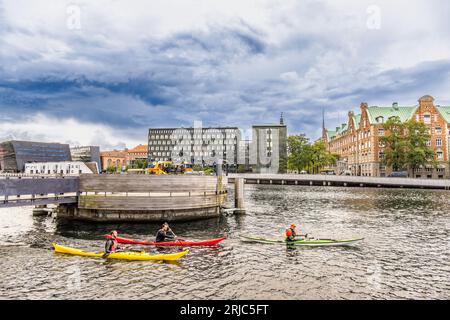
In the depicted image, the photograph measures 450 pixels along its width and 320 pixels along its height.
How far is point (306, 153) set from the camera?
11888 cm

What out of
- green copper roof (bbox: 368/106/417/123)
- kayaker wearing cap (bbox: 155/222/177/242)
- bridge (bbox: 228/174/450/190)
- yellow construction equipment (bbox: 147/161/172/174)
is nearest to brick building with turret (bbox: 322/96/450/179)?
green copper roof (bbox: 368/106/417/123)

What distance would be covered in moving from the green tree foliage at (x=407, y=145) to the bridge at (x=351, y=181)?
544 inches

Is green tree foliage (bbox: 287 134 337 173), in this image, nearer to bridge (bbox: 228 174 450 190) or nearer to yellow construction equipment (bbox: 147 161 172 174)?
bridge (bbox: 228 174 450 190)

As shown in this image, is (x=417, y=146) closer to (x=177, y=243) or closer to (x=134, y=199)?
(x=134, y=199)

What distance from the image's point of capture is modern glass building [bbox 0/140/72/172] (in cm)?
13625

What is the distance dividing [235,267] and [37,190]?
21835 mm

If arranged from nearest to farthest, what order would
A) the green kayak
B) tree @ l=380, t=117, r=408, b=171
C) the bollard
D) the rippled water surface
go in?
the rippled water surface → the green kayak → the bollard → tree @ l=380, t=117, r=408, b=171

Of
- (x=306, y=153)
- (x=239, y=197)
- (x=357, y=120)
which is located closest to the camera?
(x=239, y=197)

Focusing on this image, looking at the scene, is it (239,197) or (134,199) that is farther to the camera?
(239,197)

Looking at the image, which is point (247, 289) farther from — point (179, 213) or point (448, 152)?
point (448, 152)

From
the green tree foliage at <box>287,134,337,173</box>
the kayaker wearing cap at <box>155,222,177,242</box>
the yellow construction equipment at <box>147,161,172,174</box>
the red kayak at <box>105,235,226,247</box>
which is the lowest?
the red kayak at <box>105,235,226,247</box>

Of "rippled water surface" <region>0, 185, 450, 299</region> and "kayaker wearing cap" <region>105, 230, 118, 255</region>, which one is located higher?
"kayaker wearing cap" <region>105, 230, 118, 255</region>

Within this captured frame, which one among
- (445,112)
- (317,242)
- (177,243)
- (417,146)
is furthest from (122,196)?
(445,112)
